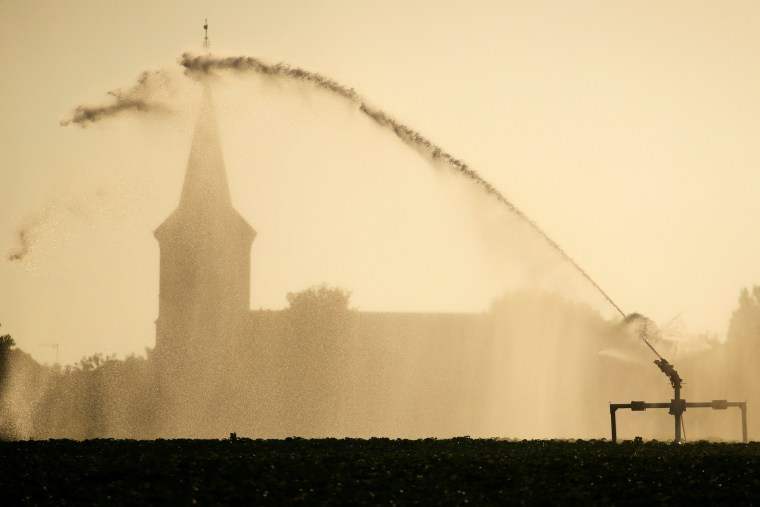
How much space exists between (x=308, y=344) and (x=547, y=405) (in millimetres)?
18755

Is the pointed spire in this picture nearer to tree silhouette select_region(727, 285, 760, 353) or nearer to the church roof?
the church roof

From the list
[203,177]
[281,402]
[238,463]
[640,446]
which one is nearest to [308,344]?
[281,402]

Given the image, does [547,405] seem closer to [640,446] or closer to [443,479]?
[640,446]

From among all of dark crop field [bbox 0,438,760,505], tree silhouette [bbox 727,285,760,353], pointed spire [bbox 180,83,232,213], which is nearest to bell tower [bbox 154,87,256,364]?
pointed spire [bbox 180,83,232,213]

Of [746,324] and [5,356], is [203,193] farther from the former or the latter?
[746,324]

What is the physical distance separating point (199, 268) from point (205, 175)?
25.2 feet

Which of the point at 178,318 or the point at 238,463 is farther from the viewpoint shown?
the point at 178,318

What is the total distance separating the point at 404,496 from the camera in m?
26.8

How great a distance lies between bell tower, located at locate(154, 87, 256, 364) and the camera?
10512 centimetres

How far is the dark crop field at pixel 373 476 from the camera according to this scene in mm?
26672

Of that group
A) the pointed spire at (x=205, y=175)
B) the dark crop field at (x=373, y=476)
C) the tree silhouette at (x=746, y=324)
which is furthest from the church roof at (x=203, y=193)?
the dark crop field at (x=373, y=476)

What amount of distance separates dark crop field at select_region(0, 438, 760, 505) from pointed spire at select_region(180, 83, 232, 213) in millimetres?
65737

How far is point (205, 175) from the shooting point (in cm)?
10531

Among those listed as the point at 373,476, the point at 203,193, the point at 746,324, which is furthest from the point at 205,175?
the point at 373,476
